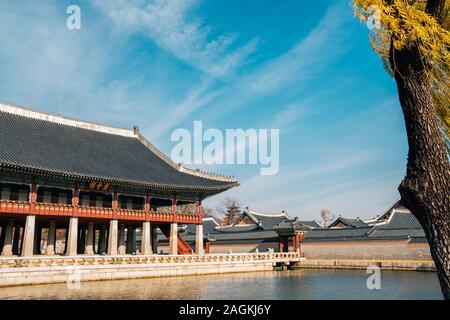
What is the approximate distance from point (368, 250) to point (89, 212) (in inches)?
1091

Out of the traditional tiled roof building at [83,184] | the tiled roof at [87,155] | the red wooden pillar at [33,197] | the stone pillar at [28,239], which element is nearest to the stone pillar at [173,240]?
the traditional tiled roof building at [83,184]

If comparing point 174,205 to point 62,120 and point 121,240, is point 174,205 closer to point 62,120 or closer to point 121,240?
point 121,240

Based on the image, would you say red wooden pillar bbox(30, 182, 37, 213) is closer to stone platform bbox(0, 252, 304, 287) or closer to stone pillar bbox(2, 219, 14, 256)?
stone pillar bbox(2, 219, 14, 256)

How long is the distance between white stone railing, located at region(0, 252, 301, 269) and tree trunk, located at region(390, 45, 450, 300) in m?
21.7

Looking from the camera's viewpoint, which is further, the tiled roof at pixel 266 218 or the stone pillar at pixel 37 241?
the tiled roof at pixel 266 218

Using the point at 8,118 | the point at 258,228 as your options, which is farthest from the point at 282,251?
the point at 8,118

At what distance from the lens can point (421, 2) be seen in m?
7.27

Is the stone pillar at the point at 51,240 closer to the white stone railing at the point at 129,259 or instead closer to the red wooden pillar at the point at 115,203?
the red wooden pillar at the point at 115,203

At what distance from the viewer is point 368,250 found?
39.8 meters

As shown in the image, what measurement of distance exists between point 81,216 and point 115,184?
10.9 feet

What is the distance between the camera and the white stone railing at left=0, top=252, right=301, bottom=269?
21719 mm

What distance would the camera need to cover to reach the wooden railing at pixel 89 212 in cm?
2530

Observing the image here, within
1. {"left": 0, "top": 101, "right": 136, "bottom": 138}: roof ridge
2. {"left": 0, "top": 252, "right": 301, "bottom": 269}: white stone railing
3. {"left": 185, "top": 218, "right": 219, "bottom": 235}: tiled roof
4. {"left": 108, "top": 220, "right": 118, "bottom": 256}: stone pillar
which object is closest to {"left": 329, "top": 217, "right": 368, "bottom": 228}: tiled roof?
{"left": 0, "top": 252, "right": 301, "bottom": 269}: white stone railing
